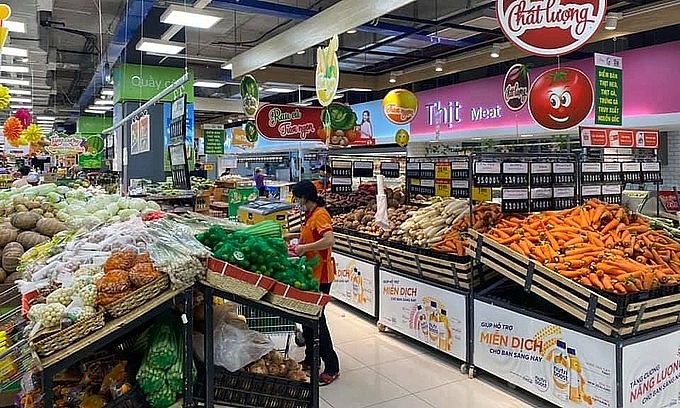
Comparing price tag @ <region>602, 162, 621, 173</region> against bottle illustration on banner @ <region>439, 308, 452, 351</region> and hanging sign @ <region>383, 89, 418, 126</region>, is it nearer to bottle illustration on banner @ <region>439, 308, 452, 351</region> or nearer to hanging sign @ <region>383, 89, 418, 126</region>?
bottle illustration on banner @ <region>439, 308, 452, 351</region>

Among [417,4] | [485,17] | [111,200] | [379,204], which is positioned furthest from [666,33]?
[111,200]

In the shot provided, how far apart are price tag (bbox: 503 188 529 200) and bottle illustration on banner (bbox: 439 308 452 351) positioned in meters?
1.16

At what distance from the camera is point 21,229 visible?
399 cm

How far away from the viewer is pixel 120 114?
11539mm

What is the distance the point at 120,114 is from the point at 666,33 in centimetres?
1041

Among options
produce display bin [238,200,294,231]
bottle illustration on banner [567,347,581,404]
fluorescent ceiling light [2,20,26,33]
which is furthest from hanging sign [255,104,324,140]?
bottle illustration on banner [567,347,581,404]

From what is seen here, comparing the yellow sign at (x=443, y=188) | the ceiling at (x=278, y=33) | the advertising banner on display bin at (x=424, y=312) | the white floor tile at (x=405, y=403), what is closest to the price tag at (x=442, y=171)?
the yellow sign at (x=443, y=188)

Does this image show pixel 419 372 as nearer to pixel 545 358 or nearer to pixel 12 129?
pixel 545 358

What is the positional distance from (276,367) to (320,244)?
5.62 feet

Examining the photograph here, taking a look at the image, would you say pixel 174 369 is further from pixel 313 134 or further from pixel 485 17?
pixel 313 134

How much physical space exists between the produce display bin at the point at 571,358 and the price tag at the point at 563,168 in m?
1.29

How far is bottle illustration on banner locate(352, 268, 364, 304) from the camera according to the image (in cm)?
623

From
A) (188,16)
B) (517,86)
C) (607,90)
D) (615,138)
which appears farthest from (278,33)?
(615,138)

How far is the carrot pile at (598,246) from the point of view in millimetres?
3619
